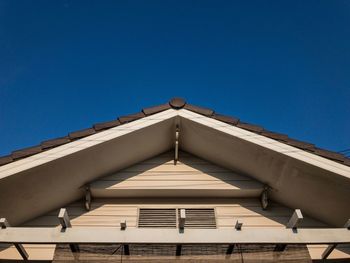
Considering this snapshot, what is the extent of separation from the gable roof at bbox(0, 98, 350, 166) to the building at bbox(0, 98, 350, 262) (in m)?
0.01

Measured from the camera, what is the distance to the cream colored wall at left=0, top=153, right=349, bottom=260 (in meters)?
4.19

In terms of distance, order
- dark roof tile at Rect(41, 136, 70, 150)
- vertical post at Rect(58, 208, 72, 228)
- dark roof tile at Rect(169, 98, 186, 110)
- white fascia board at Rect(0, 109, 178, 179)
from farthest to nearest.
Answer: dark roof tile at Rect(169, 98, 186, 110), dark roof tile at Rect(41, 136, 70, 150), white fascia board at Rect(0, 109, 178, 179), vertical post at Rect(58, 208, 72, 228)

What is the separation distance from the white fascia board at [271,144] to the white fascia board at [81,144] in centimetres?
38

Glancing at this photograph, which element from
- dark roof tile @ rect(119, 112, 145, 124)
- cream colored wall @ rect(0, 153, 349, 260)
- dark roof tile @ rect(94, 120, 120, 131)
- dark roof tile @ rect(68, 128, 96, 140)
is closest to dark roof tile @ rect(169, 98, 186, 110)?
dark roof tile @ rect(119, 112, 145, 124)

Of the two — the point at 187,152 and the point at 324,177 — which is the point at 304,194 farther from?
the point at 187,152

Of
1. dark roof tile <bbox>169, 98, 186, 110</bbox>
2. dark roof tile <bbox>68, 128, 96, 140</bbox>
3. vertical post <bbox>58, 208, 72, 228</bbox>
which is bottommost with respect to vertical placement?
vertical post <bbox>58, 208, 72, 228</bbox>

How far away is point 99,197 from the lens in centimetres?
448

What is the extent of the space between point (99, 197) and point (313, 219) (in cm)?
315

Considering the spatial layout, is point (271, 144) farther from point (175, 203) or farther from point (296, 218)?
point (175, 203)

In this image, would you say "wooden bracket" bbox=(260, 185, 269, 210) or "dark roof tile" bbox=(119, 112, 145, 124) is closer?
"dark roof tile" bbox=(119, 112, 145, 124)

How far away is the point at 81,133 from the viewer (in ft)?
13.1

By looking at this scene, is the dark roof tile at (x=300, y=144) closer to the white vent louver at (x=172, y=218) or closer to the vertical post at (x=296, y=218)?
the vertical post at (x=296, y=218)

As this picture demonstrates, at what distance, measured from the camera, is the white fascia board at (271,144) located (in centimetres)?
359

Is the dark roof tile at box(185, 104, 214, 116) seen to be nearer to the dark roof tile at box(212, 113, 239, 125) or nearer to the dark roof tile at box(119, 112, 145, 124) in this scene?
the dark roof tile at box(212, 113, 239, 125)
